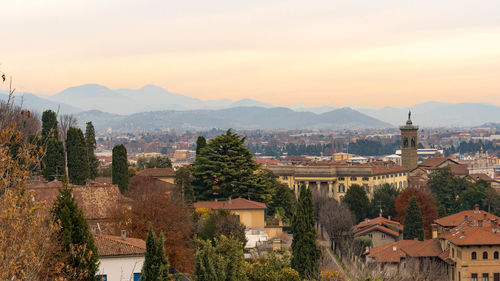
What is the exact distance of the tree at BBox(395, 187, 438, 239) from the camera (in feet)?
185

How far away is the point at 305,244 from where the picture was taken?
30.5m

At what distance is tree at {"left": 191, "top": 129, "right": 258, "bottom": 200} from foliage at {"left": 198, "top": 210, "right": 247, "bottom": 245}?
7796 millimetres

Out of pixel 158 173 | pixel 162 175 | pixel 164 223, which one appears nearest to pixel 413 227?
pixel 162 175

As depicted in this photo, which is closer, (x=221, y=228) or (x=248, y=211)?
(x=221, y=228)

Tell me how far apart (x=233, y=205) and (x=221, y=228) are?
20.7 feet

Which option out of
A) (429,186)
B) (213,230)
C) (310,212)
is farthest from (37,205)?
(429,186)

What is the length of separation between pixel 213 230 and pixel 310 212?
5095mm

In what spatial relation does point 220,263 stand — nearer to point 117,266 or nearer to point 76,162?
point 117,266

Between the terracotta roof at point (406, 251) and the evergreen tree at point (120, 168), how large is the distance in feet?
45.3

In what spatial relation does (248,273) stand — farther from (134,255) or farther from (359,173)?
(359,173)

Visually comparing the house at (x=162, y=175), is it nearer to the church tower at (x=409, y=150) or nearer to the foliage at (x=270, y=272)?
the foliage at (x=270, y=272)

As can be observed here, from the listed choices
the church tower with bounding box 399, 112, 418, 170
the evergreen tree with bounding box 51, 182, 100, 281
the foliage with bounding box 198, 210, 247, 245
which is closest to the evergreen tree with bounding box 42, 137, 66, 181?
the foliage with bounding box 198, 210, 247, 245

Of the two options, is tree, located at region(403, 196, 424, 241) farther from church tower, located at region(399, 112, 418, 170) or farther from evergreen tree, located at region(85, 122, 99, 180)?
church tower, located at region(399, 112, 418, 170)

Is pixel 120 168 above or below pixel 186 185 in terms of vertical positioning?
above
